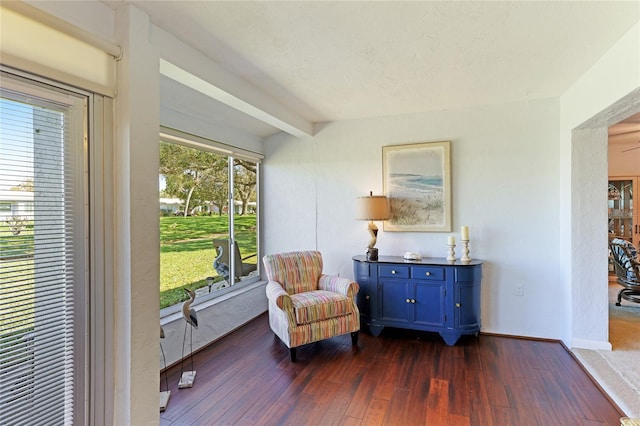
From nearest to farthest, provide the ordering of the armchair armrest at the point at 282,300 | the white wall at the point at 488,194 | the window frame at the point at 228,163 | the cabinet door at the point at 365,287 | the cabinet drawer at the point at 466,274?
the armchair armrest at the point at 282,300 → the window frame at the point at 228,163 → the cabinet drawer at the point at 466,274 → the white wall at the point at 488,194 → the cabinet door at the point at 365,287

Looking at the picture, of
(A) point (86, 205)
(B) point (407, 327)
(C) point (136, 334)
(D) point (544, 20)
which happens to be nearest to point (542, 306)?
(B) point (407, 327)

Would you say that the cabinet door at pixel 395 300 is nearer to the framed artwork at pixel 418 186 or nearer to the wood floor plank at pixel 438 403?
the framed artwork at pixel 418 186

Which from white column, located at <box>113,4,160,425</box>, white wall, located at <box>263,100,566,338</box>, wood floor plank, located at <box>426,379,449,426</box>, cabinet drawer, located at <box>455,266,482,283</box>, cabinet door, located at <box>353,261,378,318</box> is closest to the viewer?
white column, located at <box>113,4,160,425</box>

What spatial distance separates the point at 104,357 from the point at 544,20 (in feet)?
10.1

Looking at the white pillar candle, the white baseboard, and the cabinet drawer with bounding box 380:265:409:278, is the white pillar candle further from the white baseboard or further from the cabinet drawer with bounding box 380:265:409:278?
the white baseboard

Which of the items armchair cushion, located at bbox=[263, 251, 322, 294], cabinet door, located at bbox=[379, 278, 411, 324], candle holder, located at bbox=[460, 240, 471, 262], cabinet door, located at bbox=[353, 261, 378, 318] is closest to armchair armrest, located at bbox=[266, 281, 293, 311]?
armchair cushion, located at bbox=[263, 251, 322, 294]

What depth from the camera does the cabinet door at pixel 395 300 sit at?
330 cm

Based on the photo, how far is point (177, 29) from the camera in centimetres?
195

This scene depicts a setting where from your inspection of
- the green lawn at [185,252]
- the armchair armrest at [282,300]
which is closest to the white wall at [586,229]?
the armchair armrest at [282,300]

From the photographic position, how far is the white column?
1734mm

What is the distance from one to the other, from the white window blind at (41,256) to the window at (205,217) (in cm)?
133

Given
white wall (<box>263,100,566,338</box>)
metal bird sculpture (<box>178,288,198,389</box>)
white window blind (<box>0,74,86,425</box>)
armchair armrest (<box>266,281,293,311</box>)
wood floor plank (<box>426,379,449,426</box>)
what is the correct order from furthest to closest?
white wall (<box>263,100,566,338</box>) → armchair armrest (<box>266,281,293,311</box>) → metal bird sculpture (<box>178,288,198,389</box>) → wood floor plank (<box>426,379,449,426</box>) → white window blind (<box>0,74,86,425</box>)

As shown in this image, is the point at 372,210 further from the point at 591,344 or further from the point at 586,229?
the point at 591,344

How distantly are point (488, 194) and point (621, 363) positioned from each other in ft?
5.87
